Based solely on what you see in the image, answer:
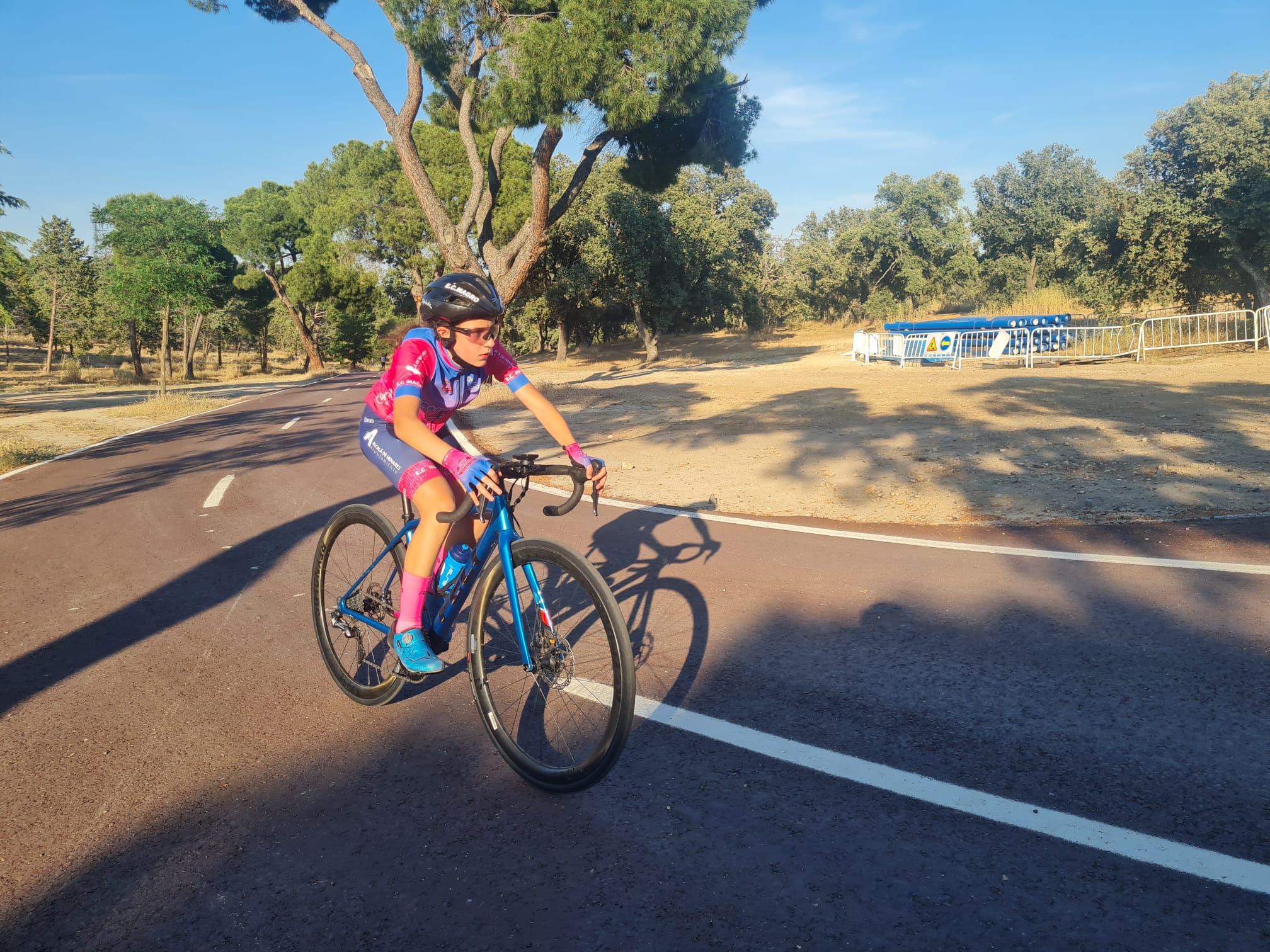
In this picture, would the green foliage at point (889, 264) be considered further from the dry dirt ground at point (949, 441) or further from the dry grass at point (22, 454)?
the dry grass at point (22, 454)

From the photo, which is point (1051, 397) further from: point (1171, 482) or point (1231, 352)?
point (1231, 352)

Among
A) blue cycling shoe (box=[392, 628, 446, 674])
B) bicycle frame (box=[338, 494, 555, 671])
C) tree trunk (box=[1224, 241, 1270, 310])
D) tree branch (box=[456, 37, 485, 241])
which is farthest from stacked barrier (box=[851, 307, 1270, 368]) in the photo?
blue cycling shoe (box=[392, 628, 446, 674])

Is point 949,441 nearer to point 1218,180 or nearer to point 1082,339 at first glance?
point 1082,339

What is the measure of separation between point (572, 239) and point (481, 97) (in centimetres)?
1878

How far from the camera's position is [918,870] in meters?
2.71

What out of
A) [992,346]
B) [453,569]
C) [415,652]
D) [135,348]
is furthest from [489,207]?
[135,348]

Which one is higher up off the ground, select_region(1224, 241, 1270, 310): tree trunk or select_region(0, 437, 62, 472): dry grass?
select_region(1224, 241, 1270, 310): tree trunk

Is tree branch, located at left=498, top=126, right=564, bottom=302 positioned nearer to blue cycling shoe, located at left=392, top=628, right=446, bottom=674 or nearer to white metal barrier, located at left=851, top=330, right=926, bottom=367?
white metal barrier, located at left=851, top=330, right=926, bottom=367

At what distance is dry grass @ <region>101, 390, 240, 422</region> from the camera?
85.8ft

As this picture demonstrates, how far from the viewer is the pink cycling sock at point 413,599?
3738 millimetres

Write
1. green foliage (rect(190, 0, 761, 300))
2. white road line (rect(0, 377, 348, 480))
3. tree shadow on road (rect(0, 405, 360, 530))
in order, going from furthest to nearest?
green foliage (rect(190, 0, 761, 300)) → white road line (rect(0, 377, 348, 480)) → tree shadow on road (rect(0, 405, 360, 530))

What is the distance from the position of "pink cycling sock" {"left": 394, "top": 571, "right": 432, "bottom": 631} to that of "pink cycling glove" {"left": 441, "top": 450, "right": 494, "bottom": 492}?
1.88 ft

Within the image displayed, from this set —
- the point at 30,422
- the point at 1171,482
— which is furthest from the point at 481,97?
the point at 1171,482

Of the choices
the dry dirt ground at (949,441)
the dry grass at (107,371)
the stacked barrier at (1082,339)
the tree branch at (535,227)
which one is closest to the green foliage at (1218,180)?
the stacked barrier at (1082,339)
